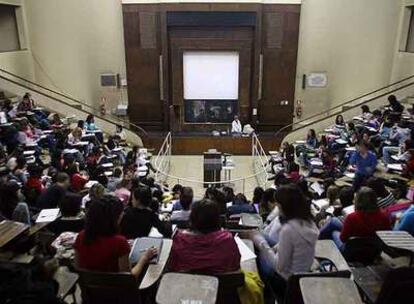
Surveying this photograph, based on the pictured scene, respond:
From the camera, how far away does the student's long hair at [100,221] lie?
2.72 metres

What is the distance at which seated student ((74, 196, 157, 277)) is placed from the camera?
2723mm

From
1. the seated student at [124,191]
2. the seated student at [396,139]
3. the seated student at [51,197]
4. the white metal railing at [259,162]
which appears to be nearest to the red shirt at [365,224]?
the seated student at [124,191]

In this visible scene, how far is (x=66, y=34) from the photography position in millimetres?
14211

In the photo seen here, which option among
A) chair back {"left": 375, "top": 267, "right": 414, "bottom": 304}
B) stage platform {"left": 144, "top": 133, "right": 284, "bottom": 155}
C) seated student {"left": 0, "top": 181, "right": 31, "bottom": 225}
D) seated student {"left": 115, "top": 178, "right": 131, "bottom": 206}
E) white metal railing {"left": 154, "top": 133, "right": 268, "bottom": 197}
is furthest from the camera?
stage platform {"left": 144, "top": 133, "right": 284, "bottom": 155}

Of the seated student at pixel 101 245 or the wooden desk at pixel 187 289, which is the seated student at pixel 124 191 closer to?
the seated student at pixel 101 245

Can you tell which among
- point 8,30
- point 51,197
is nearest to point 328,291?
point 51,197

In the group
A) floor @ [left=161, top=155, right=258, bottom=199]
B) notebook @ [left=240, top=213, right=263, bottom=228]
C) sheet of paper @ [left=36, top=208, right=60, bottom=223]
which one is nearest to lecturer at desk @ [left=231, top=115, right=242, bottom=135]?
floor @ [left=161, top=155, right=258, bottom=199]

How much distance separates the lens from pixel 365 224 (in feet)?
11.9

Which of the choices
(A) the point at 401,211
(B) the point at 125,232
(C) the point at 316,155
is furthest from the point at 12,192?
(C) the point at 316,155

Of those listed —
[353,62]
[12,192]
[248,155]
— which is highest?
[353,62]

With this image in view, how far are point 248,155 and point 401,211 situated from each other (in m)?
9.34

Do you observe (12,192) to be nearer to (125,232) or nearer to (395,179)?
(125,232)

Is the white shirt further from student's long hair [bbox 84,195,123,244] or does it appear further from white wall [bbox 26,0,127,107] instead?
student's long hair [bbox 84,195,123,244]

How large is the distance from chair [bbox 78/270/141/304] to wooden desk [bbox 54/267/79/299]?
0.23m
